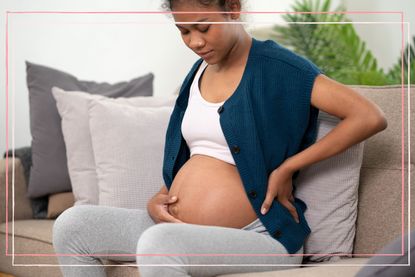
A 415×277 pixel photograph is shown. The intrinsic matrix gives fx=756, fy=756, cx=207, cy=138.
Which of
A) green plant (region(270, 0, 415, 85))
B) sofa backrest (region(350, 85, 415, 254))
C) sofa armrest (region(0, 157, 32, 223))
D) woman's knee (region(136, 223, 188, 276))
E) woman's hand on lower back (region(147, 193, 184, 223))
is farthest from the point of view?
green plant (region(270, 0, 415, 85))

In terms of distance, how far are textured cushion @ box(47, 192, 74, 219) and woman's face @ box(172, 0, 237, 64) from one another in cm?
92

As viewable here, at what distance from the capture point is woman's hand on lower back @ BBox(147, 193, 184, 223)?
1.42m

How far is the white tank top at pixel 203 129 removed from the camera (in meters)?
1.41

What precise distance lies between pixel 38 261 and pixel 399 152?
0.90 metres

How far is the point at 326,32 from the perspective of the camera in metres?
3.07

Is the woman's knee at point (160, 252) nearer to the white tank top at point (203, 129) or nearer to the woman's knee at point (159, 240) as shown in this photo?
the woman's knee at point (159, 240)

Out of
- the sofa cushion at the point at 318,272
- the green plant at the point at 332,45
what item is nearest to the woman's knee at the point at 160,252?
the sofa cushion at the point at 318,272

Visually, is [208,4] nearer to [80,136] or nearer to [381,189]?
[381,189]

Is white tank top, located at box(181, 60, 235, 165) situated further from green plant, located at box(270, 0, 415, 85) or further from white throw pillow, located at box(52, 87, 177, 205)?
green plant, located at box(270, 0, 415, 85)

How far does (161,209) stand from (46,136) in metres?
0.80

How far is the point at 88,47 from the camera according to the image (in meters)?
2.79

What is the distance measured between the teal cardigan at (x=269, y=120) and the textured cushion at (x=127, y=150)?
38 centimetres

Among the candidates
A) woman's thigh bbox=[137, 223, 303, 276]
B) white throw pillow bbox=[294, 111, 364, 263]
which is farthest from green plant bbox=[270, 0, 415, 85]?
woman's thigh bbox=[137, 223, 303, 276]

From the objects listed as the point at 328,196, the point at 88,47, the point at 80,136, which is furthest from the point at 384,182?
the point at 88,47
